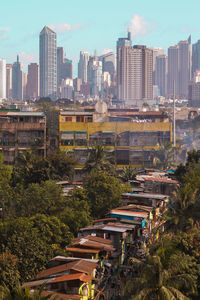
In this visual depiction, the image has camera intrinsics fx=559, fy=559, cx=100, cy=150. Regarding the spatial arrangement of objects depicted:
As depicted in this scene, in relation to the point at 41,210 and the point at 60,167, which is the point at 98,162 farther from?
the point at 41,210

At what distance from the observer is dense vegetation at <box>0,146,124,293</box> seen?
2262cm

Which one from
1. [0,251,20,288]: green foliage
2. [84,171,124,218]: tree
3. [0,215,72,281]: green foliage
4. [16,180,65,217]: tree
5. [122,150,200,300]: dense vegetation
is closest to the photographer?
[122,150,200,300]: dense vegetation

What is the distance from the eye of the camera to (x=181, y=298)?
16.6 meters

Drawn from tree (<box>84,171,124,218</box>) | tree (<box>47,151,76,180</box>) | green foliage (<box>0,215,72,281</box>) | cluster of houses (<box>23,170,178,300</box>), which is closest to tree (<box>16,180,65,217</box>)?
tree (<box>84,171,124,218</box>)

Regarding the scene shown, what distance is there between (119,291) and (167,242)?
3.03 metres

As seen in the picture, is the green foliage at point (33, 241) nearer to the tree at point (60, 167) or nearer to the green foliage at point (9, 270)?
the green foliage at point (9, 270)

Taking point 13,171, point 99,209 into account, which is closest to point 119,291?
point 99,209

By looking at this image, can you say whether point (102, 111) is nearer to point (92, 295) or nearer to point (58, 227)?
point (58, 227)

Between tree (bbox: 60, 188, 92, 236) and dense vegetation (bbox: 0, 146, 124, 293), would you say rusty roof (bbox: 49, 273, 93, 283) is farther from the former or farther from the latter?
tree (bbox: 60, 188, 92, 236)

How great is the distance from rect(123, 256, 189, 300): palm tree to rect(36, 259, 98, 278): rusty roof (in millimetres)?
3314

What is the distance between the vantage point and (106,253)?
23750mm

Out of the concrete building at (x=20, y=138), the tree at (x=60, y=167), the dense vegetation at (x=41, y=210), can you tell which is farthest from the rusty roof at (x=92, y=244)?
the concrete building at (x=20, y=138)

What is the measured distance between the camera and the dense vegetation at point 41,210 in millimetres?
22625

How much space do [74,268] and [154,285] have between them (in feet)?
A: 13.6
